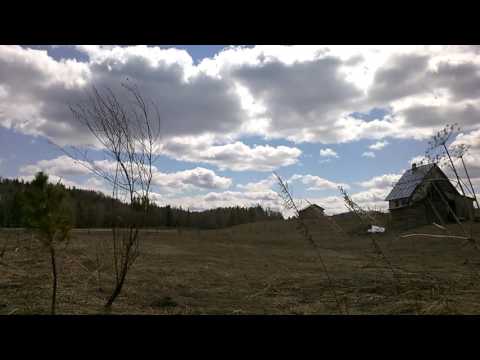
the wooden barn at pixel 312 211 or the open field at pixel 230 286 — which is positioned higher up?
the wooden barn at pixel 312 211

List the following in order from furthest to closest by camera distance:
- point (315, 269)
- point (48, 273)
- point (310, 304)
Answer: point (315, 269)
point (48, 273)
point (310, 304)

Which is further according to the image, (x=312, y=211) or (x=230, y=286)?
(x=230, y=286)

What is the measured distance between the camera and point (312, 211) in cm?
252

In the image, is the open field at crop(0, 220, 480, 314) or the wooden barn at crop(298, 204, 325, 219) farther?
the open field at crop(0, 220, 480, 314)

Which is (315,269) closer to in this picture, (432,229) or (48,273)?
(48,273)

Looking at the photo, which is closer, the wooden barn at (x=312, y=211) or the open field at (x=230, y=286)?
the wooden barn at (x=312, y=211)

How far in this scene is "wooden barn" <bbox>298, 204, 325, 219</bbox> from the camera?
8.11ft

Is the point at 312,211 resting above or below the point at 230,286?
above

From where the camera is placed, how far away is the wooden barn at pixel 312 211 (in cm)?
247

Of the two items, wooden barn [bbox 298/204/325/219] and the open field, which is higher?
wooden barn [bbox 298/204/325/219]
